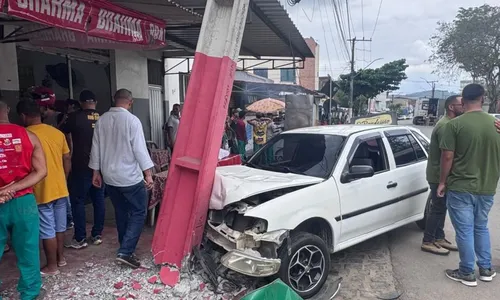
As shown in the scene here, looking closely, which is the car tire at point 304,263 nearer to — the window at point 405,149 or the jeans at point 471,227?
the jeans at point 471,227

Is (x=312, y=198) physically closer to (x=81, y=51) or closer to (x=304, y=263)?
(x=304, y=263)

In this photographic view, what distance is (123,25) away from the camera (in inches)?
183

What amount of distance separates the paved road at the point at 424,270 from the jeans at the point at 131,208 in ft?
9.23

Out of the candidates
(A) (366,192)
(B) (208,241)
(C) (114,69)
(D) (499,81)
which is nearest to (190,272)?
(B) (208,241)

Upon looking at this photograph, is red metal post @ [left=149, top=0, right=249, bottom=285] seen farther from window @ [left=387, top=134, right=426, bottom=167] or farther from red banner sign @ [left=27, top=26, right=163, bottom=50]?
window @ [left=387, top=134, right=426, bottom=167]

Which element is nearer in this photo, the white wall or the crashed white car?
the crashed white car

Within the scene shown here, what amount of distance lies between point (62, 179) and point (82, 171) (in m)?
0.83

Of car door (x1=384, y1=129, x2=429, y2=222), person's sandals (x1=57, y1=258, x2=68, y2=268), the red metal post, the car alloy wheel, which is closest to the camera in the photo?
the car alloy wheel

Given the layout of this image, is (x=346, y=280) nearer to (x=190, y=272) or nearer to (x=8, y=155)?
(x=190, y=272)

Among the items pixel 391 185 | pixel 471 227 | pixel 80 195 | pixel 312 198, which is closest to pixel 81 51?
pixel 80 195

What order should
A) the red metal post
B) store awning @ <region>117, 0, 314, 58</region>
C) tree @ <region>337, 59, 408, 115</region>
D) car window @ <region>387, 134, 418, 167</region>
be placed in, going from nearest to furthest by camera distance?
the red metal post, car window @ <region>387, 134, 418, 167</region>, store awning @ <region>117, 0, 314, 58</region>, tree @ <region>337, 59, 408, 115</region>

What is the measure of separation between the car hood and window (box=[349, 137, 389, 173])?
90 cm

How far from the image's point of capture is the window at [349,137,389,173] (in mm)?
4711

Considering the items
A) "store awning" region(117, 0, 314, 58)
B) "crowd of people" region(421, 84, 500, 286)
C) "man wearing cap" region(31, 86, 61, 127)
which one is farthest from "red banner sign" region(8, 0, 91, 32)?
"crowd of people" region(421, 84, 500, 286)
